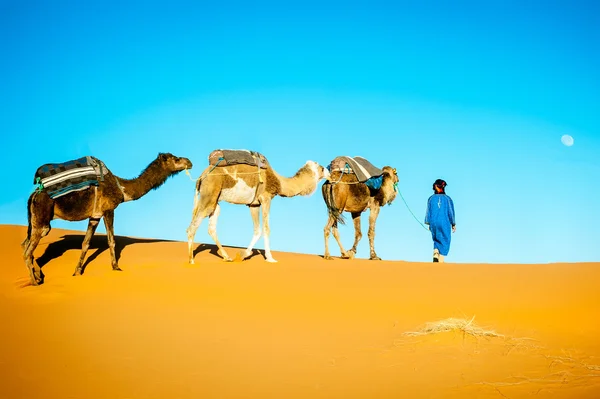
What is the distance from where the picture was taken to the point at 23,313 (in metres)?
11.0

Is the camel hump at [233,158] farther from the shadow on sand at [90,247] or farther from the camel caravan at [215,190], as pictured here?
the shadow on sand at [90,247]

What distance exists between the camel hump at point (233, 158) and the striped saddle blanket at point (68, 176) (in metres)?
2.80

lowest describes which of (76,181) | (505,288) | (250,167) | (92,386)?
(92,386)

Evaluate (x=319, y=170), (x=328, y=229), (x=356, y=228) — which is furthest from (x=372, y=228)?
(x=319, y=170)

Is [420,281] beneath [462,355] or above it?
above

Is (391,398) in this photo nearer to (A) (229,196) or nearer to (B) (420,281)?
(B) (420,281)

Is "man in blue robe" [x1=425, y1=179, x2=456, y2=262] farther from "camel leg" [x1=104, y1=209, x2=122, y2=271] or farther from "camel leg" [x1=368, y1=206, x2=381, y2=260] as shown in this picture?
"camel leg" [x1=104, y1=209, x2=122, y2=271]

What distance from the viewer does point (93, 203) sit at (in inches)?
559

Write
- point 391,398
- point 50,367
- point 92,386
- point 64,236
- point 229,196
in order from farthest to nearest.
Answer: point 64,236
point 229,196
point 50,367
point 92,386
point 391,398

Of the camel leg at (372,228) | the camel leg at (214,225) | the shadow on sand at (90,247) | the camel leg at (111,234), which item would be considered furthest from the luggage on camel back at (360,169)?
the camel leg at (111,234)

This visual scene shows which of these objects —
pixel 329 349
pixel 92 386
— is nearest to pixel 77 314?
pixel 92 386

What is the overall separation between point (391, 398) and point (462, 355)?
181cm

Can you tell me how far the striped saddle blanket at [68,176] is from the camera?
13.4 m

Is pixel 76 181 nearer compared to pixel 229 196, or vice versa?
pixel 76 181
